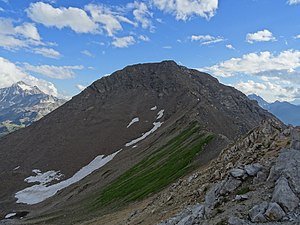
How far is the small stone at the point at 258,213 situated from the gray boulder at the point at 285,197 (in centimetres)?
97

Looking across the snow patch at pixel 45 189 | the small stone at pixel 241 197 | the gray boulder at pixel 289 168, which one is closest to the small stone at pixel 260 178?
the gray boulder at pixel 289 168

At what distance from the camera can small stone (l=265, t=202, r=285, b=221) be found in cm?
2344

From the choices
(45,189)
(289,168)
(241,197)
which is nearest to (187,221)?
(241,197)

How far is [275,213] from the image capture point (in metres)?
23.6

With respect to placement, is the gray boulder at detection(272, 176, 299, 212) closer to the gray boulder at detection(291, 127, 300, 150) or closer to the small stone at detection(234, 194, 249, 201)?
the small stone at detection(234, 194, 249, 201)

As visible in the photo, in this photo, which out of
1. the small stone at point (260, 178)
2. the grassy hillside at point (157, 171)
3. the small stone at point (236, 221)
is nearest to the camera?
the small stone at point (236, 221)

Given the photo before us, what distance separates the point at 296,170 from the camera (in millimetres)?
27281

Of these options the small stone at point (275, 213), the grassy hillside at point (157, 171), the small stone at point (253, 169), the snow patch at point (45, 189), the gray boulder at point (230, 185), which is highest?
the snow patch at point (45, 189)

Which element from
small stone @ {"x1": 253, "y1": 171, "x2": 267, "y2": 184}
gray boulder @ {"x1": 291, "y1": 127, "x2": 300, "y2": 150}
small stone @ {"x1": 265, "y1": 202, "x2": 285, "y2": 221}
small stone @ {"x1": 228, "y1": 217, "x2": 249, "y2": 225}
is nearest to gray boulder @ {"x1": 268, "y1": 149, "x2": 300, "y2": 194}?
small stone @ {"x1": 253, "y1": 171, "x2": 267, "y2": 184}

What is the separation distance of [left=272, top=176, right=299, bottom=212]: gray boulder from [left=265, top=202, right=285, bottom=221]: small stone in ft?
1.72

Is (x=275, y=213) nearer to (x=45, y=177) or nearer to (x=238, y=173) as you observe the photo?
(x=238, y=173)

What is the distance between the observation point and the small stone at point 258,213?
77.6 feet

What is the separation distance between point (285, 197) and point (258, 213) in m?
2.30

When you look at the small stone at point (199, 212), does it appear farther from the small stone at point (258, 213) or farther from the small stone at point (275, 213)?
the small stone at point (275, 213)
